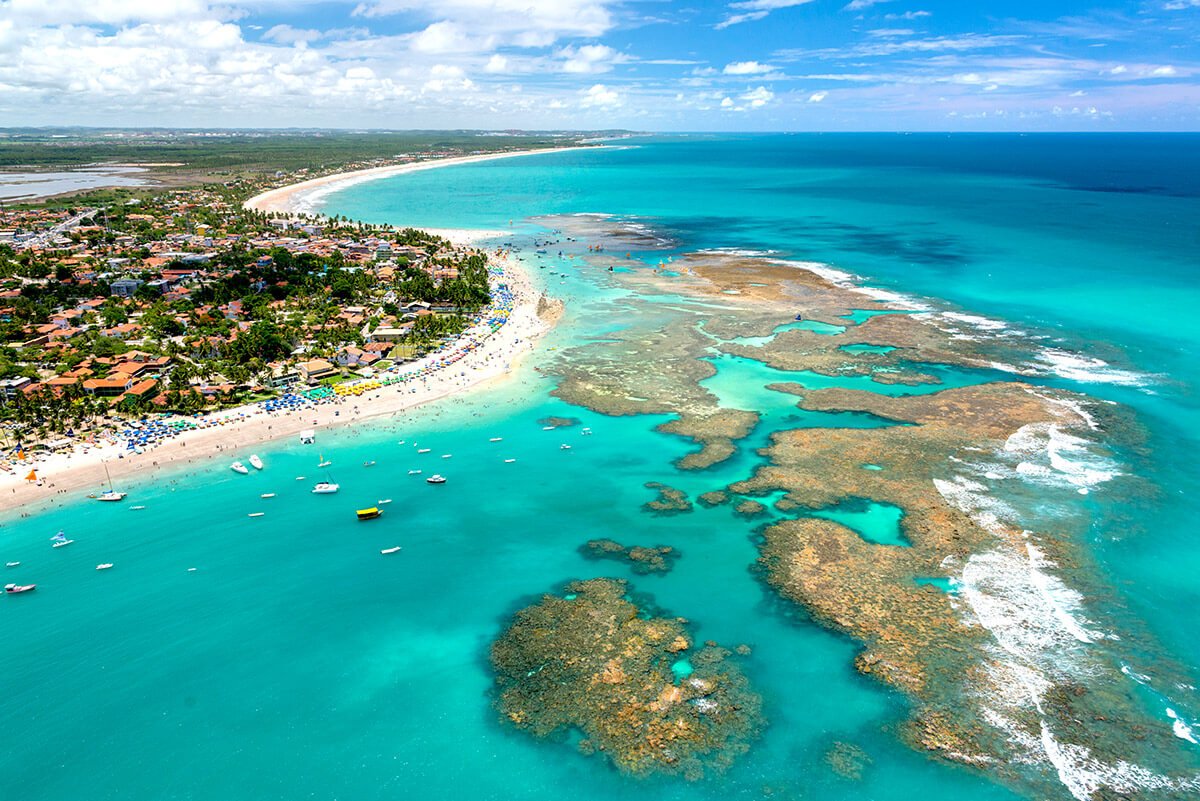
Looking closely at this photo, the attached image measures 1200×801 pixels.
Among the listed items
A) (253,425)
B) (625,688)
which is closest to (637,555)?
(625,688)

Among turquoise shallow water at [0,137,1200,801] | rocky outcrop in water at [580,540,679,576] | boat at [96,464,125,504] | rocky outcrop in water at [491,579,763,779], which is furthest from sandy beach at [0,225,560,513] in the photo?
rocky outcrop in water at [491,579,763,779]

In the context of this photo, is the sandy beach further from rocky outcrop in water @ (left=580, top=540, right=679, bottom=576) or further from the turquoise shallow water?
rocky outcrop in water @ (left=580, top=540, right=679, bottom=576)

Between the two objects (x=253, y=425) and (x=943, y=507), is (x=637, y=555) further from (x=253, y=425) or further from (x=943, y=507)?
(x=253, y=425)

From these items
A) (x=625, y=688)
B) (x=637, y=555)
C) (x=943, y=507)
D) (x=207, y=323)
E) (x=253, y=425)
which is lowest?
(x=625, y=688)

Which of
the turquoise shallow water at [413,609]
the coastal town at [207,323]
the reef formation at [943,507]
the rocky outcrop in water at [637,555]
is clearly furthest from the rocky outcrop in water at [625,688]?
the coastal town at [207,323]

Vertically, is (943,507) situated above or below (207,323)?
below

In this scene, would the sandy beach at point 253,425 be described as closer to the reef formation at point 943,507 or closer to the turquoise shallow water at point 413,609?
the turquoise shallow water at point 413,609

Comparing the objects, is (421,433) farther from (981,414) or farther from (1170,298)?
(1170,298)
